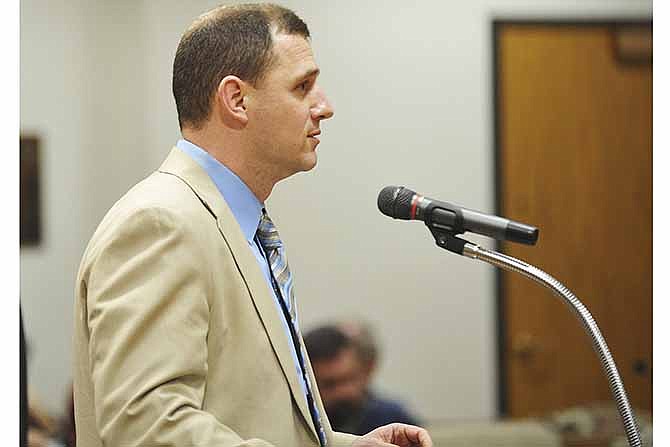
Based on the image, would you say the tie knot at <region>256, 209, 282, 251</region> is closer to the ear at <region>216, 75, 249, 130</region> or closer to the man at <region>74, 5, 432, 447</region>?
the man at <region>74, 5, 432, 447</region>

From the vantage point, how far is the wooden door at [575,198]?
367 cm

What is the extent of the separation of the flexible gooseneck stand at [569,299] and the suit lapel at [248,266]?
0.74ft

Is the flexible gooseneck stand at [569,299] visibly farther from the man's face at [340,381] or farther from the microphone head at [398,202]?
the man's face at [340,381]

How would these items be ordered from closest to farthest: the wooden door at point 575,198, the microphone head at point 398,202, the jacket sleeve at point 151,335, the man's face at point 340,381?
the jacket sleeve at point 151,335, the microphone head at point 398,202, the man's face at point 340,381, the wooden door at point 575,198

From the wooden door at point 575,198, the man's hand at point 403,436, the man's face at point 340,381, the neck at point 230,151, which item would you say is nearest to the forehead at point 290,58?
the neck at point 230,151

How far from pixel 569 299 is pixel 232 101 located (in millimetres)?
509

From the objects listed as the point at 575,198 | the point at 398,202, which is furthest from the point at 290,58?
the point at 575,198

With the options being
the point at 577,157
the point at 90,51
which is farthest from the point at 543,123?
the point at 90,51

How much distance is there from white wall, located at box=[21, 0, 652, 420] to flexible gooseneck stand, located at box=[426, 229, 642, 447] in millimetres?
2213

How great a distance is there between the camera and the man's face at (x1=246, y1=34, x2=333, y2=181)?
1376 mm

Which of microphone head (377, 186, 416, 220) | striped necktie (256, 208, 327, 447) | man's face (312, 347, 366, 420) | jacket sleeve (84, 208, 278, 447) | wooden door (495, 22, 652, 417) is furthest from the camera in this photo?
wooden door (495, 22, 652, 417)

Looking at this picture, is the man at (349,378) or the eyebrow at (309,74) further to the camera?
the man at (349,378)

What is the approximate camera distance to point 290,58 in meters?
1.38

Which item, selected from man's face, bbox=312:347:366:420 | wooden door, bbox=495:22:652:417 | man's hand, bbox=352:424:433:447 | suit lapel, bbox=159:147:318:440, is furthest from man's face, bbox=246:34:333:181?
wooden door, bbox=495:22:652:417
